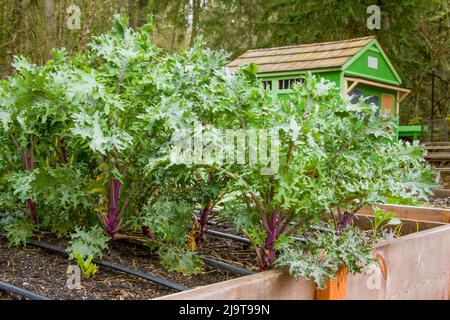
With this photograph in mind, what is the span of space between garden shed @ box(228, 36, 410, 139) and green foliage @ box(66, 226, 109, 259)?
6066 millimetres

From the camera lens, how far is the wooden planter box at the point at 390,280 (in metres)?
1.79

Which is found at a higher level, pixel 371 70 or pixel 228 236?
pixel 371 70

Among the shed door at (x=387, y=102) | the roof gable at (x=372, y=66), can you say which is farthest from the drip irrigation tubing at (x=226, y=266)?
the shed door at (x=387, y=102)

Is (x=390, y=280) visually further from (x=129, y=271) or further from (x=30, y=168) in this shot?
(x=30, y=168)

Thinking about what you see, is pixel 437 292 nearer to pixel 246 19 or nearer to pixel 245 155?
pixel 245 155

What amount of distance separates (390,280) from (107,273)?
1385mm

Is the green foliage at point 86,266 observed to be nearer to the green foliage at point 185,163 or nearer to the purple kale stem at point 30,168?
the green foliage at point 185,163

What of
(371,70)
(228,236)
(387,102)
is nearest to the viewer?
(228,236)

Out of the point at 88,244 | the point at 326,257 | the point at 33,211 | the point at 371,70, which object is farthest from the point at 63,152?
the point at 371,70

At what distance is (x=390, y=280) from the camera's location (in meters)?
2.52

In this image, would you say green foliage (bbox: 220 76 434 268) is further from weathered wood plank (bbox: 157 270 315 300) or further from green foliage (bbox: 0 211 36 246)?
green foliage (bbox: 0 211 36 246)

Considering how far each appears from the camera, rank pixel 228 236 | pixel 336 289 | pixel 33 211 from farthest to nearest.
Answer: pixel 228 236 < pixel 33 211 < pixel 336 289
